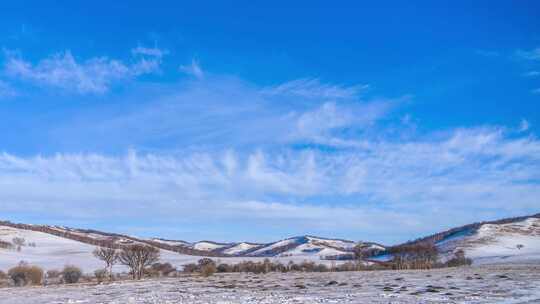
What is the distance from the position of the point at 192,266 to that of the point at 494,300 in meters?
88.1

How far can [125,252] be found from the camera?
319ft

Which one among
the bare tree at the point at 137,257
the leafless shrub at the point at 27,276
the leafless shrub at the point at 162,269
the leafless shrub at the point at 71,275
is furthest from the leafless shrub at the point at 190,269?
the leafless shrub at the point at 27,276

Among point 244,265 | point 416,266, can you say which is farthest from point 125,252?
point 416,266

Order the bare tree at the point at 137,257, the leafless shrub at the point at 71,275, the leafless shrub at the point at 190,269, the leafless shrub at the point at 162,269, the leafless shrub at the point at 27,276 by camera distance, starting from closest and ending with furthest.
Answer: the leafless shrub at the point at 27,276 → the leafless shrub at the point at 71,275 → the bare tree at the point at 137,257 → the leafless shrub at the point at 162,269 → the leafless shrub at the point at 190,269

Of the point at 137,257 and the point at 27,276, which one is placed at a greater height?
the point at 137,257

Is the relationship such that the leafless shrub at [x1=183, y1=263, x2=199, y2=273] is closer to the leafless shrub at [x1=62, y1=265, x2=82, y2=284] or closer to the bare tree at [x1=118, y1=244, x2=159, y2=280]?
the bare tree at [x1=118, y1=244, x2=159, y2=280]

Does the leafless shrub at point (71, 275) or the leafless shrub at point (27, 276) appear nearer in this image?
the leafless shrub at point (27, 276)

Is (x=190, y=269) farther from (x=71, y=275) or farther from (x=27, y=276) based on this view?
(x=27, y=276)

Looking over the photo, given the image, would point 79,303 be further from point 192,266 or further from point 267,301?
point 192,266

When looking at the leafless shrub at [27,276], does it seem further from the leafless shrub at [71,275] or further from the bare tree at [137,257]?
the bare tree at [137,257]

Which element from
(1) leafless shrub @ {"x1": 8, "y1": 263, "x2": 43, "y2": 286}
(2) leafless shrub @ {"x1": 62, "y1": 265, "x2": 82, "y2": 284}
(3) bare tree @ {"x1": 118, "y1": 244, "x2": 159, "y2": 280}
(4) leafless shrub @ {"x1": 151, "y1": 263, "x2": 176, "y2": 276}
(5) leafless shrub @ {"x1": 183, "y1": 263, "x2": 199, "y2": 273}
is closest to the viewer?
(1) leafless shrub @ {"x1": 8, "y1": 263, "x2": 43, "y2": 286}

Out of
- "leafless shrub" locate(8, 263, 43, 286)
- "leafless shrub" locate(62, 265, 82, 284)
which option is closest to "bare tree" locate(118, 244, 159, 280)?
"leafless shrub" locate(62, 265, 82, 284)

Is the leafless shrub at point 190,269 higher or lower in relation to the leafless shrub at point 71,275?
higher

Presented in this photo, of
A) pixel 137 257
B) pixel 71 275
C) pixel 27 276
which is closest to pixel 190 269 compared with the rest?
pixel 137 257
